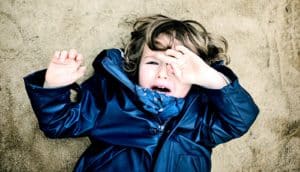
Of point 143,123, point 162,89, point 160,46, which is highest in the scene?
point 160,46

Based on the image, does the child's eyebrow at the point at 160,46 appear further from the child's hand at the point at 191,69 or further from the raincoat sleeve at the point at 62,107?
the raincoat sleeve at the point at 62,107

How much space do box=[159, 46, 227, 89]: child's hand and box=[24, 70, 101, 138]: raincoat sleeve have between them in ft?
0.83

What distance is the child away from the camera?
1.26 m

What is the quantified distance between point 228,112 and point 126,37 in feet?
1.55

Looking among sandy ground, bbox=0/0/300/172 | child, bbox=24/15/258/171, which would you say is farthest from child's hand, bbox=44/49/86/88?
sandy ground, bbox=0/0/300/172

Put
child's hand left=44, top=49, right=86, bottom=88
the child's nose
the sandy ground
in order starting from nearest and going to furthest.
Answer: child's hand left=44, top=49, right=86, bottom=88 → the child's nose → the sandy ground

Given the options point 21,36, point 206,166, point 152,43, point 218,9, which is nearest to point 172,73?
point 152,43

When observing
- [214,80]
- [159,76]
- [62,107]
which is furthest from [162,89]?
[62,107]

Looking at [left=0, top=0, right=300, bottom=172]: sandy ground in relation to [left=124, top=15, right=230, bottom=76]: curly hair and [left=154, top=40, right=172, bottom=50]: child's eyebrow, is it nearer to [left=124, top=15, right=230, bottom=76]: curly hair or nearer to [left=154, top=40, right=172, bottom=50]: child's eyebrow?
[left=124, top=15, right=230, bottom=76]: curly hair

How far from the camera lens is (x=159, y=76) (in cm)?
130

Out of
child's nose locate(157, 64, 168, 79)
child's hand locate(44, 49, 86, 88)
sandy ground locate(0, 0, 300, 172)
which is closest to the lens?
child's hand locate(44, 49, 86, 88)

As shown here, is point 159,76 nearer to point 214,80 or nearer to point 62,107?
point 214,80

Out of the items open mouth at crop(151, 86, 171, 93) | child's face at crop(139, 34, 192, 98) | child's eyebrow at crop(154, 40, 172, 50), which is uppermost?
child's eyebrow at crop(154, 40, 172, 50)

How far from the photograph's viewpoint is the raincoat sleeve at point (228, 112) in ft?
4.08
